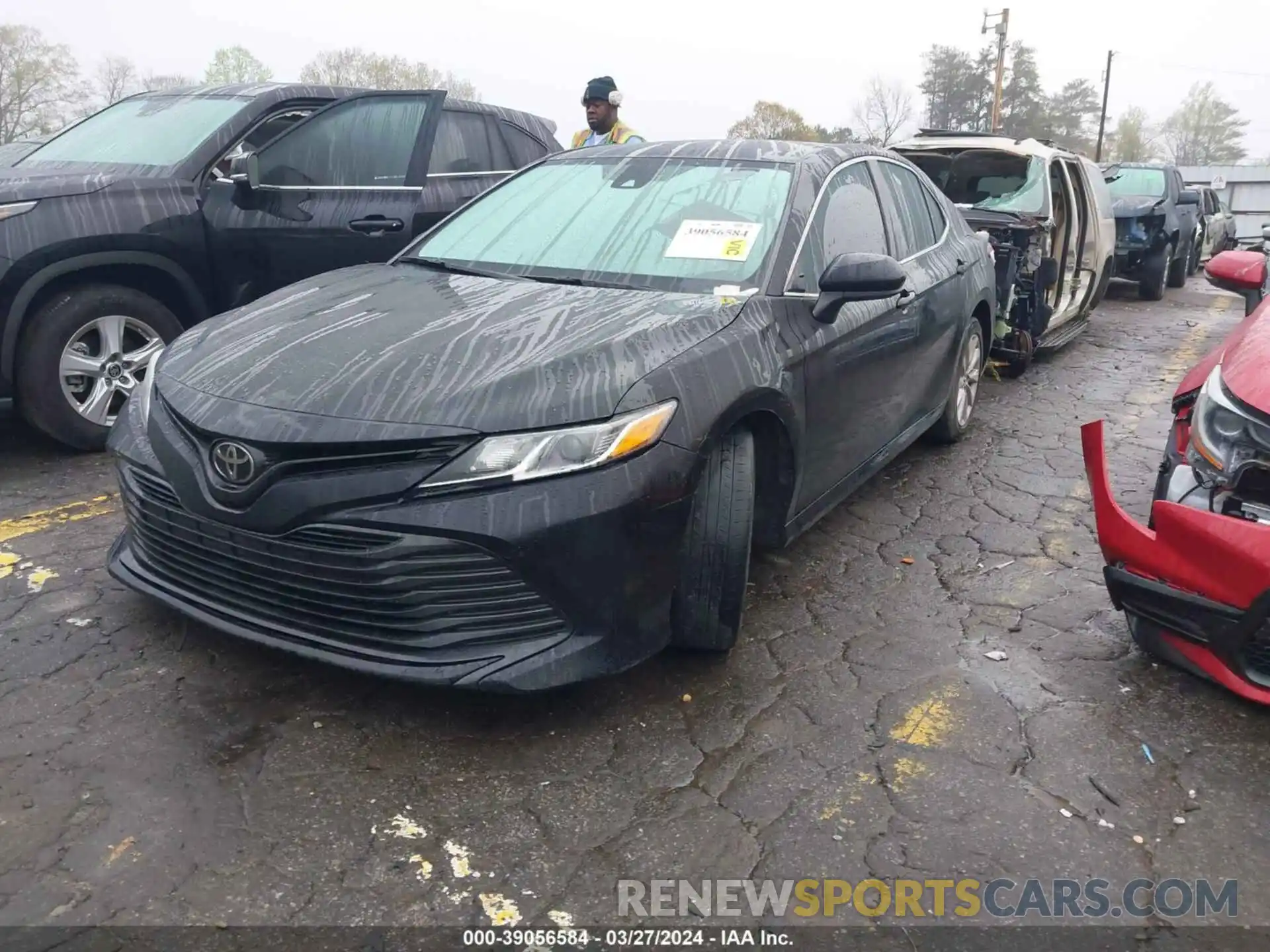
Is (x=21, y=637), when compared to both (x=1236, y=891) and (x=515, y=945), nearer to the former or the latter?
(x=515, y=945)

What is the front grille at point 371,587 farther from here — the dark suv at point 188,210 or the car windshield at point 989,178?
the car windshield at point 989,178

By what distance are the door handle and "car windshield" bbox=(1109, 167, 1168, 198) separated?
35.6 feet

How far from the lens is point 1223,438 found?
2775 millimetres

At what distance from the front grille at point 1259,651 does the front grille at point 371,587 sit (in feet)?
6.04

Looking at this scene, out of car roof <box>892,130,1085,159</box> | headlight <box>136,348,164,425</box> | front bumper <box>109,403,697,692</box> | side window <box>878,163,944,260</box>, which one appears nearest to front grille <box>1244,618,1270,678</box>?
front bumper <box>109,403,697,692</box>

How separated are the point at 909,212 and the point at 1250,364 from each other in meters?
1.91

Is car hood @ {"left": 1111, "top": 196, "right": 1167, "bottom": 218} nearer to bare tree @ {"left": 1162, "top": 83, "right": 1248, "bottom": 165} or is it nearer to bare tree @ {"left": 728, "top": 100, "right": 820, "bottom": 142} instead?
bare tree @ {"left": 728, "top": 100, "right": 820, "bottom": 142}

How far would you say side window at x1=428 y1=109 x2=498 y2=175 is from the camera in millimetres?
5805

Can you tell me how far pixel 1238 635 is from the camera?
264cm

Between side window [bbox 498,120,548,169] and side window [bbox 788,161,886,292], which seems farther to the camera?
side window [bbox 498,120,548,169]

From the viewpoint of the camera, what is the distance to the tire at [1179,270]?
1358 centimetres

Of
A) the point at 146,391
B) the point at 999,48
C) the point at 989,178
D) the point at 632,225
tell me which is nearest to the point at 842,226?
the point at 632,225

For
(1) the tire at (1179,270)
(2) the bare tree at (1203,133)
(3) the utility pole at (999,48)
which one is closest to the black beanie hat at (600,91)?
(1) the tire at (1179,270)

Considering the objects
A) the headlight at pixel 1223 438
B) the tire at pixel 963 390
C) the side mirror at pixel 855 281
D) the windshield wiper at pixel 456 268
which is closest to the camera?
the headlight at pixel 1223 438
